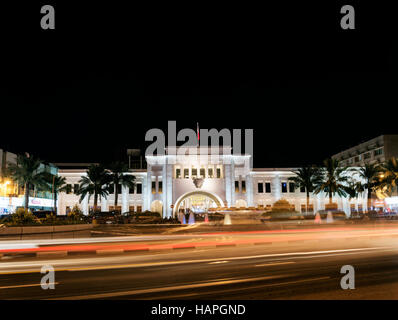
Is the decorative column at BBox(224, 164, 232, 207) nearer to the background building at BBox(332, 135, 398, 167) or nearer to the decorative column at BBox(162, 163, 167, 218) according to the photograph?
the decorative column at BBox(162, 163, 167, 218)

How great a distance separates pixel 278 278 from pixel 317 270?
154cm

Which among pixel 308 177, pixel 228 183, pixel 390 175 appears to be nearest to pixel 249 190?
pixel 228 183

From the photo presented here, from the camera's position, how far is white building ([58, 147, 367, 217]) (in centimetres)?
5931

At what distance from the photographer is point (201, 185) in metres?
58.7

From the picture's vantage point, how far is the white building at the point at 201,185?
2335 inches

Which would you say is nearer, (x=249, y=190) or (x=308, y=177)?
(x=308, y=177)

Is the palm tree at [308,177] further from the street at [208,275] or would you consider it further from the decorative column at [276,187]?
the street at [208,275]

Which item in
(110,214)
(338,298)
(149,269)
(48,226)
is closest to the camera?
(338,298)

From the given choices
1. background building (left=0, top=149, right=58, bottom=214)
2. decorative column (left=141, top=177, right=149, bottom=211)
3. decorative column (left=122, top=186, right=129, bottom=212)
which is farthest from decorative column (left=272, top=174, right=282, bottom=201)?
background building (left=0, top=149, right=58, bottom=214)

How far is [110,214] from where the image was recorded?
Answer: 44.0 metres

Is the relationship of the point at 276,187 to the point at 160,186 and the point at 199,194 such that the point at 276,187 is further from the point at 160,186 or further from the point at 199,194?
the point at 160,186

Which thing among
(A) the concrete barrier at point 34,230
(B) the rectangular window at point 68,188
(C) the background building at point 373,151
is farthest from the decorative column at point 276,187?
(A) the concrete barrier at point 34,230
